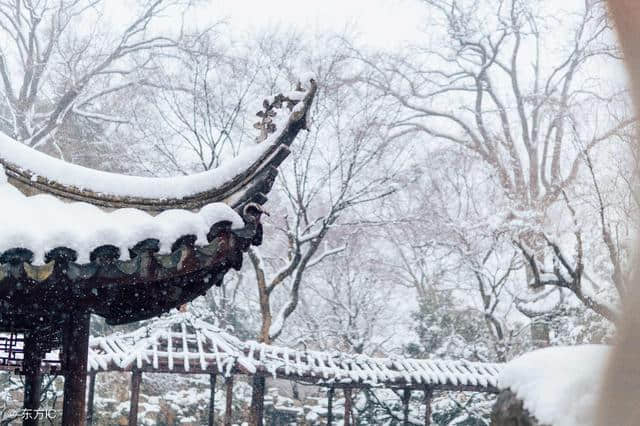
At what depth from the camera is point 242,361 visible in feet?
32.7

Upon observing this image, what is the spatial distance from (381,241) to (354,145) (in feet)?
24.8

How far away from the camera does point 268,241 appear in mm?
21828

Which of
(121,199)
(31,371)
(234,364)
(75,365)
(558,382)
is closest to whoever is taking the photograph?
(121,199)

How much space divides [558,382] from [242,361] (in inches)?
260

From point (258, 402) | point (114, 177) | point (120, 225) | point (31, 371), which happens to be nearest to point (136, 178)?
point (114, 177)

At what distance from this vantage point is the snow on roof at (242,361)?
32.0 feet

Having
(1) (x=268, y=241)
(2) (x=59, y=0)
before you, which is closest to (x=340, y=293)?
(1) (x=268, y=241)

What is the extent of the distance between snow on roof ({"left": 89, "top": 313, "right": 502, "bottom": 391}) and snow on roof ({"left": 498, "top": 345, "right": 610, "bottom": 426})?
5.88m

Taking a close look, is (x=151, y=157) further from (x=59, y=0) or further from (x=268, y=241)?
(x=268, y=241)

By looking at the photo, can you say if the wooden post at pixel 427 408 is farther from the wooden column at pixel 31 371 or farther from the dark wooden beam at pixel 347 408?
the wooden column at pixel 31 371

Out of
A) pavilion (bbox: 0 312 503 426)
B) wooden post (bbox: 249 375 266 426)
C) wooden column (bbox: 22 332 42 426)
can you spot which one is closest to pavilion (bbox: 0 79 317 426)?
wooden column (bbox: 22 332 42 426)

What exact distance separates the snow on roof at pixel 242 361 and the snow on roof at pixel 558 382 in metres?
5.88

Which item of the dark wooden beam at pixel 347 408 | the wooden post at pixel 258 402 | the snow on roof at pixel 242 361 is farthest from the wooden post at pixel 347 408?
Result: the wooden post at pixel 258 402

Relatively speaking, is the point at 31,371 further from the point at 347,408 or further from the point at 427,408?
the point at 427,408
